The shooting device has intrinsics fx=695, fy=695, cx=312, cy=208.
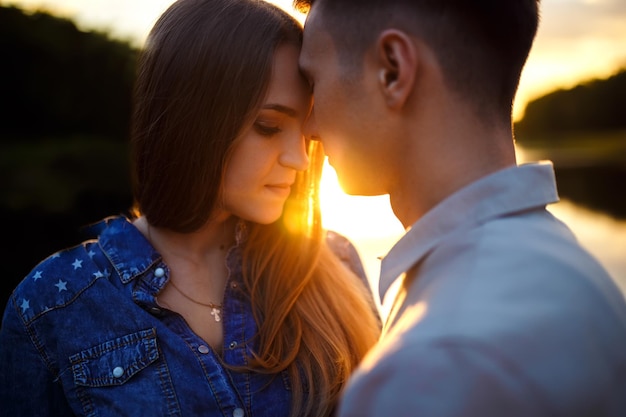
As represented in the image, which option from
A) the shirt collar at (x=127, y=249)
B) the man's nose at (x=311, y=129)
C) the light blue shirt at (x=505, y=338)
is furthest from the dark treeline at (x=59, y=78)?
the light blue shirt at (x=505, y=338)

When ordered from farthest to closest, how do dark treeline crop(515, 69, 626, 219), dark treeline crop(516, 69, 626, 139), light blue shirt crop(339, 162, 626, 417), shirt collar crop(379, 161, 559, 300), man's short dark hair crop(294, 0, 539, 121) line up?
1. dark treeline crop(516, 69, 626, 139)
2. dark treeline crop(515, 69, 626, 219)
3. man's short dark hair crop(294, 0, 539, 121)
4. shirt collar crop(379, 161, 559, 300)
5. light blue shirt crop(339, 162, 626, 417)

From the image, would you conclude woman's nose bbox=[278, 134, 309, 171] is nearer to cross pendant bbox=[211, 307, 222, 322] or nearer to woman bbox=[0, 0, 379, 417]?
woman bbox=[0, 0, 379, 417]

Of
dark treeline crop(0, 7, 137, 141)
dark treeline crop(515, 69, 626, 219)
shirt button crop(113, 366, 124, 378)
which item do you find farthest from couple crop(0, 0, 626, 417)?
dark treeline crop(515, 69, 626, 219)

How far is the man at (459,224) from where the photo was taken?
1.17 metres

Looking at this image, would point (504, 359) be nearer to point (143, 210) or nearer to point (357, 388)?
point (357, 388)

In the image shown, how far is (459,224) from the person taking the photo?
152 cm

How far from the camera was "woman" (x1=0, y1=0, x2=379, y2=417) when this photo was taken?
240cm

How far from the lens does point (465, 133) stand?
162cm

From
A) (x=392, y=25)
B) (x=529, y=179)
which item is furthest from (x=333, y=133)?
(x=529, y=179)

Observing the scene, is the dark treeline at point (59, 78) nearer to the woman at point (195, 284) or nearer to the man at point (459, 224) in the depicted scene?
the woman at point (195, 284)

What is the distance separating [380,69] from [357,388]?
2.59 feet

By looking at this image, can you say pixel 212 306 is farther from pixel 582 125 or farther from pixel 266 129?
pixel 582 125

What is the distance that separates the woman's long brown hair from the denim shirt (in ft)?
0.42

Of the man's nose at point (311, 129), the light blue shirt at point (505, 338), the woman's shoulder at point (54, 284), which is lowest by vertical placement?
the woman's shoulder at point (54, 284)
